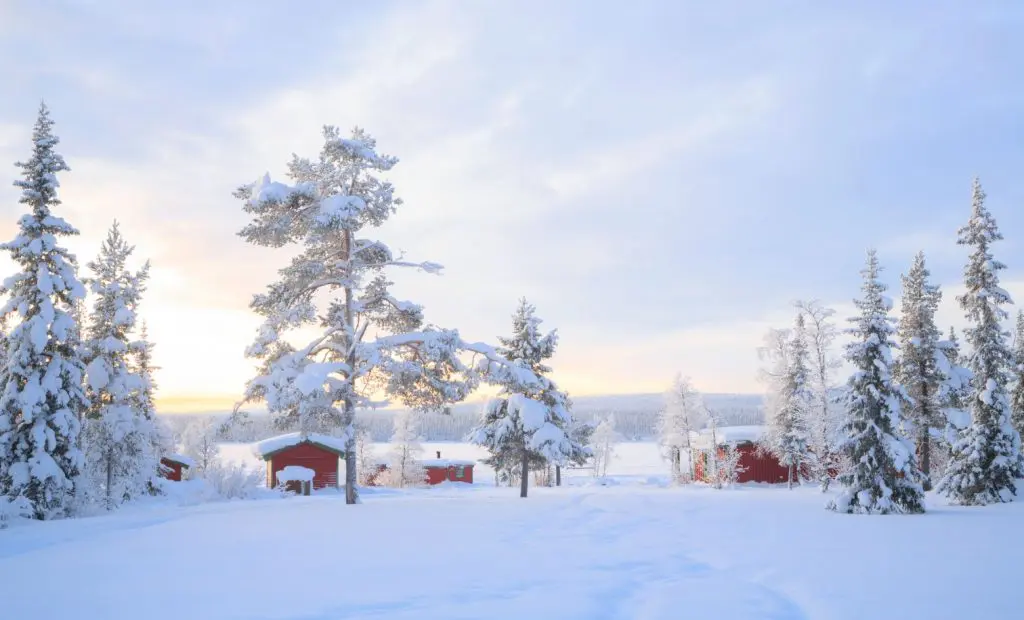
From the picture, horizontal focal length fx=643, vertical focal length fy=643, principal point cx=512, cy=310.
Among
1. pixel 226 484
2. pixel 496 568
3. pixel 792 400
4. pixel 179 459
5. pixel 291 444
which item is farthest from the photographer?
pixel 179 459

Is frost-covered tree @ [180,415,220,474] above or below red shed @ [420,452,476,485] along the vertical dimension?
above

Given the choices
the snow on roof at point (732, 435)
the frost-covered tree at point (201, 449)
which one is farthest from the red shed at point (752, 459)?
the frost-covered tree at point (201, 449)

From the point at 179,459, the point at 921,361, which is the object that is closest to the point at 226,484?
the point at 179,459

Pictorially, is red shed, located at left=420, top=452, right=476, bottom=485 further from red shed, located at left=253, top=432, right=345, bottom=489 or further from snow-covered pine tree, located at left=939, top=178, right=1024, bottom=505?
snow-covered pine tree, located at left=939, top=178, right=1024, bottom=505

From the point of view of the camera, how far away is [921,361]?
34875 mm

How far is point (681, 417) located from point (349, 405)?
4205 centimetres

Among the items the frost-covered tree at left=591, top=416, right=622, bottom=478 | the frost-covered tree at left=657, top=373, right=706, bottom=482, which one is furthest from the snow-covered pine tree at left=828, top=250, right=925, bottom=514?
the frost-covered tree at left=591, top=416, right=622, bottom=478

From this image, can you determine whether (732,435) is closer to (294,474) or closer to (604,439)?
(294,474)

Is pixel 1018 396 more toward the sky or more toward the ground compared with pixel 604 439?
more toward the sky

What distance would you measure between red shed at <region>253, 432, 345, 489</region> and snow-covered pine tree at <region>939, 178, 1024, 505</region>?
1579 inches

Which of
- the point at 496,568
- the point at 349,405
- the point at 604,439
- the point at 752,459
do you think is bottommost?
the point at 604,439

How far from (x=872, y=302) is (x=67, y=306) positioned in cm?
3017

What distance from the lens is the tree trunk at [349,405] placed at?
70.5ft

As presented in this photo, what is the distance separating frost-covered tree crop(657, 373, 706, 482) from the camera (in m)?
56.7
